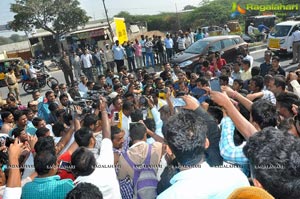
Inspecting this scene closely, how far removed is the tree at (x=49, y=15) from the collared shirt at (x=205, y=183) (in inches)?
1250

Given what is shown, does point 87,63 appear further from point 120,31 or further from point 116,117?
point 116,117

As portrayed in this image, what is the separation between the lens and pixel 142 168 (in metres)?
3.07

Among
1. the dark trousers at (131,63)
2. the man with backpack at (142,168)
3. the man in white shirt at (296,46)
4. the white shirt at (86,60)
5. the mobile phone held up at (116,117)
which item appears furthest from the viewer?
the dark trousers at (131,63)

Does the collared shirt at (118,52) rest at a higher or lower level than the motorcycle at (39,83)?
higher

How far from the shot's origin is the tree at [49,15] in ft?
106

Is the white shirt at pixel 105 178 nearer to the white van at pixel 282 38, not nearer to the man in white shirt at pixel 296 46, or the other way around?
the man in white shirt at pixel 296 46

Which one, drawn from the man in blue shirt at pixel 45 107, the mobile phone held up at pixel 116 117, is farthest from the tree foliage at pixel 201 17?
the mobile phone held up at pixel 116 117

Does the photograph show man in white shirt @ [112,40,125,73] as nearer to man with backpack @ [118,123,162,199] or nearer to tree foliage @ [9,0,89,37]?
man with backpack @ [118,123,162,199]

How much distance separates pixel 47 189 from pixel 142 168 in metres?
0.89

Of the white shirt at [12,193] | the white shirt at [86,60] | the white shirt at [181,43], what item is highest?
the white shirt at [12,193]

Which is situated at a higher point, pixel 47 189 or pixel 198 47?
pixel 47 189

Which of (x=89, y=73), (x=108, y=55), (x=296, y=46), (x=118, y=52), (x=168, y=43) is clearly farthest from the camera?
(x=168, y=43)

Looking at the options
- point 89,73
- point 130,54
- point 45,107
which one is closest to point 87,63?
→ point 89,73

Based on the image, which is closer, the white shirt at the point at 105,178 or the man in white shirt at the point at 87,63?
the white shirt at the point at 105,178
